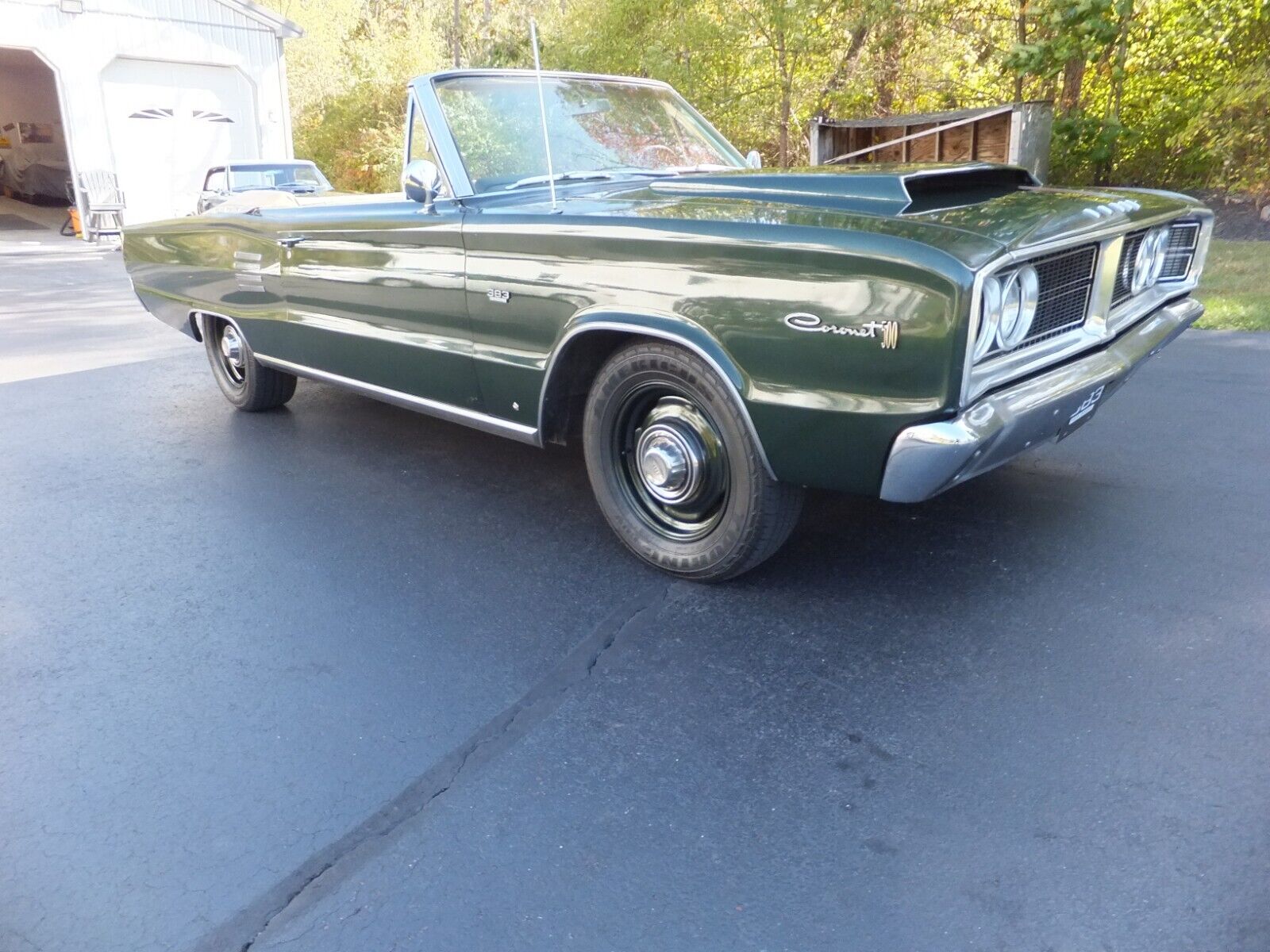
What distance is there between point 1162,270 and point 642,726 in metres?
2.79

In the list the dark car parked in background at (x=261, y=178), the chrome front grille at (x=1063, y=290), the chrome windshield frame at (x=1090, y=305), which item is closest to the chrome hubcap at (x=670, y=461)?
the chrome windshield frame at (x=1090, y=305)

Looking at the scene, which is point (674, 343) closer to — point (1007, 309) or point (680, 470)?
point (680, 470)

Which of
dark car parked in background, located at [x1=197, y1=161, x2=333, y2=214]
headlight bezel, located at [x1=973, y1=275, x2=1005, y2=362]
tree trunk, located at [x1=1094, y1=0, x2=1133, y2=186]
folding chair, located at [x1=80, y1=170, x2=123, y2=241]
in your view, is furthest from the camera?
folding chair, located at [x1=80, y1=170, x2=123, y2=241]

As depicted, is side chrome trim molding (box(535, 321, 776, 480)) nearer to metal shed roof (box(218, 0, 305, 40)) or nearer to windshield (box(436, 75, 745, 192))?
windshield (box(436, 75, 745, 192))

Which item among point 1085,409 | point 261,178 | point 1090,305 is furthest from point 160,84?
point 1085,409

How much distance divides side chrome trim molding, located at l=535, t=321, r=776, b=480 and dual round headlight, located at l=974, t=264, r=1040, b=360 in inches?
26.4

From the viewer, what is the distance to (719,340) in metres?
3.01

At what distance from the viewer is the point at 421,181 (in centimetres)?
387

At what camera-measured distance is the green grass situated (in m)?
7.29

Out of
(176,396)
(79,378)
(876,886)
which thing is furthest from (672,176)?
(79,378)

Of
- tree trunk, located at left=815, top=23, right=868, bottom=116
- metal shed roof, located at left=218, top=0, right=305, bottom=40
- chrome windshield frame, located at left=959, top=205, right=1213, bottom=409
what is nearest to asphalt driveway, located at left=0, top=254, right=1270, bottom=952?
chrome windshield frame, located at left=959, top=205, right=1213, bottom=409

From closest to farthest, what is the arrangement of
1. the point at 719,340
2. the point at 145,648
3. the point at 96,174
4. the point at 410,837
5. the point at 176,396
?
the point at 410,837, the point at 719,340, the point at 145,648, the point at 176,396, the point at 96,174

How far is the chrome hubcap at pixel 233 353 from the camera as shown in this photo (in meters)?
5.70

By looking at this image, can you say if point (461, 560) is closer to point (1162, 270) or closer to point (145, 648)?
point (145, 648)
